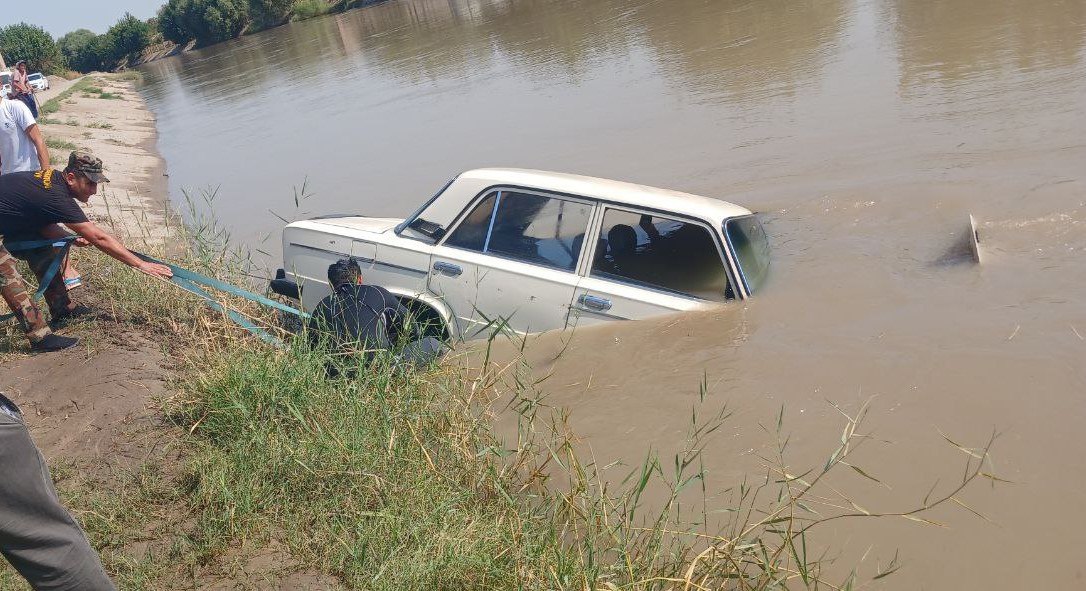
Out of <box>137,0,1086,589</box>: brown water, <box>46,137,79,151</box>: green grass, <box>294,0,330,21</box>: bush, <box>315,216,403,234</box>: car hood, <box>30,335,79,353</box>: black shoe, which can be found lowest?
<box>137,0,1086,589</box>: brown water

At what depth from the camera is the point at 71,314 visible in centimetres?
634

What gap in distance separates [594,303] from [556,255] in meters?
0.42

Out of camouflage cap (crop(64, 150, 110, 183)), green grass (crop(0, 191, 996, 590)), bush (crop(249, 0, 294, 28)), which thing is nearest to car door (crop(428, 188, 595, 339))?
green grass (crop(0, 191, 996, 590))

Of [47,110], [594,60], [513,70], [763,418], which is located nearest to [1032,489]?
[763,418]

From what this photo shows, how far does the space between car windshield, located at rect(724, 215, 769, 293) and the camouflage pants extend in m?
4.62

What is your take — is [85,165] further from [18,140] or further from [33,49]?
[33,49]

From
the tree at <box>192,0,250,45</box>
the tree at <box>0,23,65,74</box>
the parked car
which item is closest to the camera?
the parked car

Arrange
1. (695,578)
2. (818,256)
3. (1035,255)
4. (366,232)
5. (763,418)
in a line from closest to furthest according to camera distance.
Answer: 1. (695,578)
2. (763,418)
3. (366,232)
4. (1035,255)
5. (818,256)

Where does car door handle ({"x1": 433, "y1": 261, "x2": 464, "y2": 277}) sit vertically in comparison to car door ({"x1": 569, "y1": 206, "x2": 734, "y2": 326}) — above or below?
above

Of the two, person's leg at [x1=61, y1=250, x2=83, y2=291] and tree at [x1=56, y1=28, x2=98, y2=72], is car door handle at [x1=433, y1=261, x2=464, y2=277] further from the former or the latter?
tree at [x1=56, y1=28, x2=98, y2=72]

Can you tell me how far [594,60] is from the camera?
20.8m

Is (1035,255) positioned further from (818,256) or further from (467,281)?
(467,281)

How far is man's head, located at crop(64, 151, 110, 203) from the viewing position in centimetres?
572

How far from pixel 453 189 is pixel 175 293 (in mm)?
2268
